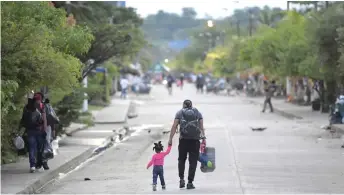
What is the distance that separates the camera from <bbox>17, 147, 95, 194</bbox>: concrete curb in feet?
56.9

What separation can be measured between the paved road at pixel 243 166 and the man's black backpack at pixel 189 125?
0.99 m

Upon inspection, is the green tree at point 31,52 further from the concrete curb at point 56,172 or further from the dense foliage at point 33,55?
the concrete curb at point 56,172

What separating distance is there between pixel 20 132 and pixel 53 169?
78.0 inches

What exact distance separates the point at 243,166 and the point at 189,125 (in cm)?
460

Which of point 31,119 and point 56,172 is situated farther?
point 56,172

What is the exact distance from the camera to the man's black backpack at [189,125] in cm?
1616

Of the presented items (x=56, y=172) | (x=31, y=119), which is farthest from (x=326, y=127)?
(x=31, y=119)

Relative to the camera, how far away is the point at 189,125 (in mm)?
16156

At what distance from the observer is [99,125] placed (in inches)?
1608

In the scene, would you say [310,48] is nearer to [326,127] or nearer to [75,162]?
[326,127]

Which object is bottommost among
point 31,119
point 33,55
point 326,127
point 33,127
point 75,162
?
point 326,127

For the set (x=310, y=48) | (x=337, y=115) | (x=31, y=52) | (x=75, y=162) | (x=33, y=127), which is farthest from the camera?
(x=310, y=48)


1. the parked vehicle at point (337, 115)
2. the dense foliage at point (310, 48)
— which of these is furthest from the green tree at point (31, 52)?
the parked vehicle at point (337, 115)

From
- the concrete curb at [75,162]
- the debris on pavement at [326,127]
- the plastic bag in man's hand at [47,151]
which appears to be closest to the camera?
the concrete curb at [75,162]
